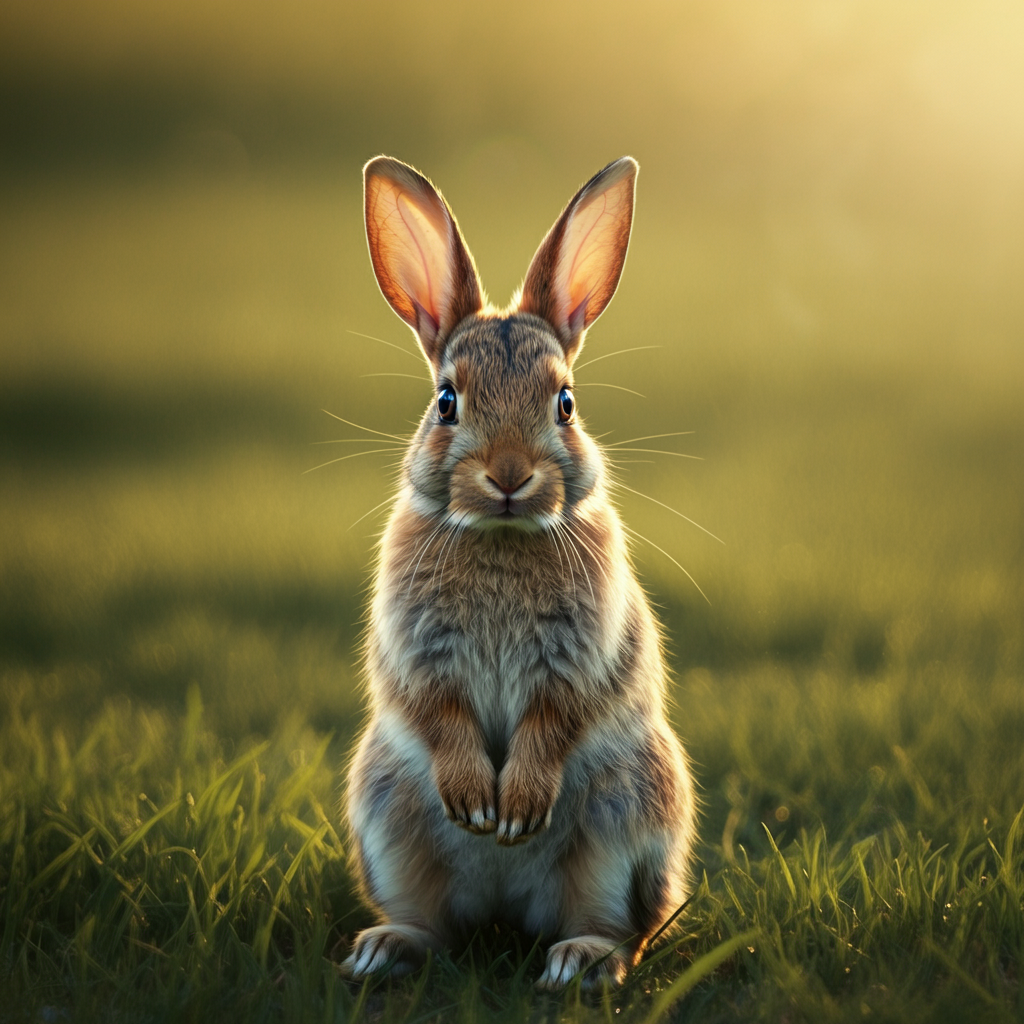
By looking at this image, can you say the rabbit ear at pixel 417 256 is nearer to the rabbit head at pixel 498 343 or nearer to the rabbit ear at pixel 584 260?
the rabbit head at pixel 498 343

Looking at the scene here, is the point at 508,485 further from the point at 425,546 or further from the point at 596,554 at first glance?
the point at 596,554

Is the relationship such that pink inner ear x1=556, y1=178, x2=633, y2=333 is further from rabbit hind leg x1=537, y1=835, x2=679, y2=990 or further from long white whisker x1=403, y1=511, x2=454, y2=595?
rabbit hind leg x1=537, y1=835, x2=679, y2=990

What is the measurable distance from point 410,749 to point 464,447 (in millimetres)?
952

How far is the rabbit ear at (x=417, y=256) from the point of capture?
3988 mm

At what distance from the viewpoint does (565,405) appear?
12.4 ft

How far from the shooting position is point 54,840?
13.5ft

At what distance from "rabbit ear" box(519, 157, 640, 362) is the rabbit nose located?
798mm

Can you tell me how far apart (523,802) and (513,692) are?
0.33 metres

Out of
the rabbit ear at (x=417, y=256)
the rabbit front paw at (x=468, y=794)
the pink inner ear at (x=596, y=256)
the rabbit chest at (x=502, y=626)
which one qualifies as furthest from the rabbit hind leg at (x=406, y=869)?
the pink inner ear at (x=596, y=256)

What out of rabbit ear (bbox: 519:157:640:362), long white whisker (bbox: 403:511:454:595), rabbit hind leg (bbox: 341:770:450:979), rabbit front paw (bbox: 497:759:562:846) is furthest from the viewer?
rabbit ear (bbox: 519:157:640:362)

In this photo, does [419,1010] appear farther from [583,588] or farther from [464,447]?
[464,447]

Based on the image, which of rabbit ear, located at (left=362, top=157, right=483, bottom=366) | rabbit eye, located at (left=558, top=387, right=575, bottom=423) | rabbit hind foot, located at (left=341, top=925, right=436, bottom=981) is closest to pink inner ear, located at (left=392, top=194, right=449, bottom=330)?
rabbit ear, located at (left=362, top=157, right=483, bottom=366)

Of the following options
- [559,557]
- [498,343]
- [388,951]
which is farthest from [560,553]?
[388,951]

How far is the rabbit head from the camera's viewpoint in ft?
11.5
